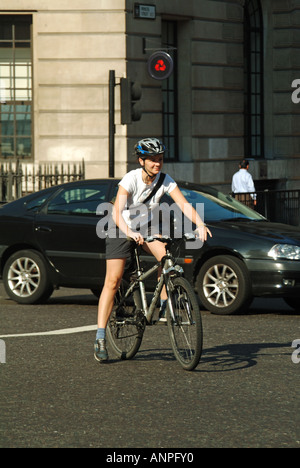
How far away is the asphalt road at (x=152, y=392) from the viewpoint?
578 centimetres

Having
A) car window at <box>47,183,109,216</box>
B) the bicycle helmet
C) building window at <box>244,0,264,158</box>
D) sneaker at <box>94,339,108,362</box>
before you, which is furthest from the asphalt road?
building window at <box>244,0,264,158</box>

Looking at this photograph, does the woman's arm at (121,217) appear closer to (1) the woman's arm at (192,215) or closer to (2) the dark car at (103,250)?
(1) the woman's arm at (192,215)

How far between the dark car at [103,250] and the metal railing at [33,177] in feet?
21.4

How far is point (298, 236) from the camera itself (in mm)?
11211

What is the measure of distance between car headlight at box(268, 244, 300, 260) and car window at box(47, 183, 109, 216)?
2.10m

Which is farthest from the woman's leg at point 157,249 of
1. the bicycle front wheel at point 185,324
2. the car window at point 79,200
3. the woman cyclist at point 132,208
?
the car window at point 79,200

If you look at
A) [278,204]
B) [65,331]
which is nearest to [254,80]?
[278,204]

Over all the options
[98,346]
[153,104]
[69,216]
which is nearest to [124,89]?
[153,104]

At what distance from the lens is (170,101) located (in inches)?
953

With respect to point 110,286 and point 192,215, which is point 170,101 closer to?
point 110,286

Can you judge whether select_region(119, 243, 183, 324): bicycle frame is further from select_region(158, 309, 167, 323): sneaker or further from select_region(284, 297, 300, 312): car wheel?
select_region(284, 297, 300, 312): car wheel

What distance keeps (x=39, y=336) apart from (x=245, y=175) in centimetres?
1167

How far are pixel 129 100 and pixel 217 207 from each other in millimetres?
6975

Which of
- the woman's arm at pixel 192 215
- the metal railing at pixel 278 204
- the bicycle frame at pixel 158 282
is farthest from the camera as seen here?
the metal railing at pixel 278 204
